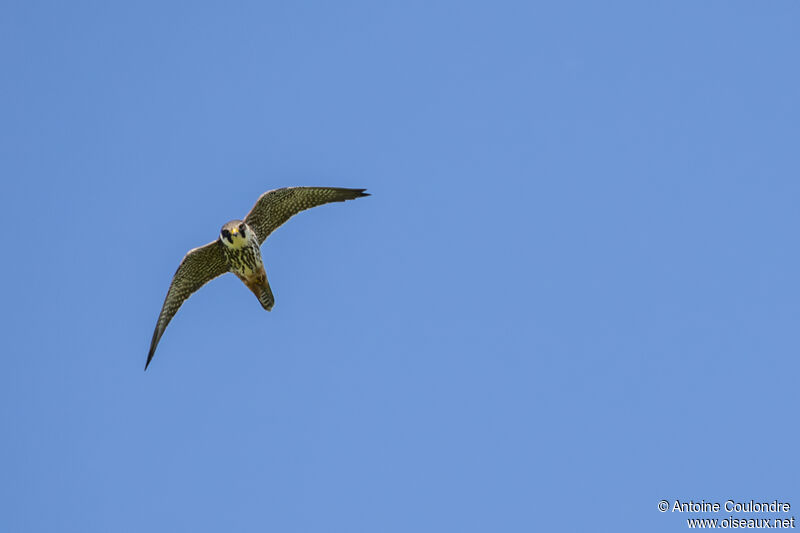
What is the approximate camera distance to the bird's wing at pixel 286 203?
14.2m

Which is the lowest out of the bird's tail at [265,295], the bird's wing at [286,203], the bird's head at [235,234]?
the bird's tail at [265,295]

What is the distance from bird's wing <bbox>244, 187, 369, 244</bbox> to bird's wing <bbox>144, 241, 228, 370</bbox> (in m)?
0.80

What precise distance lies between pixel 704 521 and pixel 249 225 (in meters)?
8.50

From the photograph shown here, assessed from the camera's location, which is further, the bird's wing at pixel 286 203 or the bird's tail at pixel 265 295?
the bird's tail at pixel 265 295

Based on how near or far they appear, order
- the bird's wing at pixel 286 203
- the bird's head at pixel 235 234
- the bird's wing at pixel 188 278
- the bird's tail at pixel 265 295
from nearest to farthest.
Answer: the bird's head at pixel 235 234 → the bird's wing at pixel 286 203 → the bird's wing at pixel 188 278 → the bird's tail at pixel 265 295

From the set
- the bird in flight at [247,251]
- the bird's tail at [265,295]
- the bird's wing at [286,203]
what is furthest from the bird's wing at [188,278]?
the bird's wing at [286,203]

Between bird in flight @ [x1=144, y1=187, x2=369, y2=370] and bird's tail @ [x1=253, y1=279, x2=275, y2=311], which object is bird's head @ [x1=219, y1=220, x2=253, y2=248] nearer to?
bird in flight @ [x1=144, y1=187, x2=369, y2=370]

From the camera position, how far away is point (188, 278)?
14.9 meters

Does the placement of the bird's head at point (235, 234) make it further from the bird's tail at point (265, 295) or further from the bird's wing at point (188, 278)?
the bird's tail at point (265, 295)

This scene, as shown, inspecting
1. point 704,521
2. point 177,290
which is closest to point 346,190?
point 177,290

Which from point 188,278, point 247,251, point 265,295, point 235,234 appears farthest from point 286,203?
point 188,278

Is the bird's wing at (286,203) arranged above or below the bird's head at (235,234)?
above

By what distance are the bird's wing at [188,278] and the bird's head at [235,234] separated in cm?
72

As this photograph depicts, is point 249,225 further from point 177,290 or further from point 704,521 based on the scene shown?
A: point 704,521
